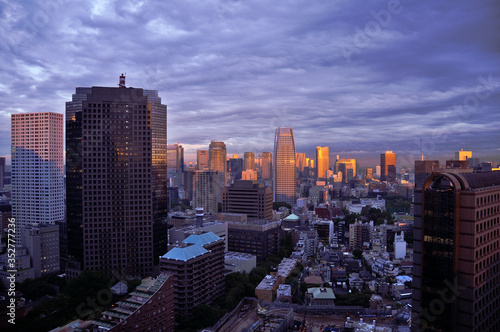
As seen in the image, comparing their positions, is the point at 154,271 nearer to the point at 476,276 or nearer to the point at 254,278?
the point at 254,278

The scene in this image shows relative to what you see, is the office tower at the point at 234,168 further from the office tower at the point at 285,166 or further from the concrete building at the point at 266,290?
the concrete building at the point at 266,290

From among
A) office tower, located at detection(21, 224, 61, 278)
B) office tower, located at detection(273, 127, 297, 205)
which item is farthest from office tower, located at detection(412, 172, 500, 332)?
office tower, located at detection(273, 127, 297, 205)

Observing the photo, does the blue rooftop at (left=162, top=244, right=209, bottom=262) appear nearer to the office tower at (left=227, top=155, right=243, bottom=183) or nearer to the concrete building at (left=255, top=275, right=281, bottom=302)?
the concrete building at (left=255, top=275, right=281, bottom=302)

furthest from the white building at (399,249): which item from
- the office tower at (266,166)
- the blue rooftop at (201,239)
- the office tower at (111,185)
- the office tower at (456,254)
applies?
the office tower at (266,166)

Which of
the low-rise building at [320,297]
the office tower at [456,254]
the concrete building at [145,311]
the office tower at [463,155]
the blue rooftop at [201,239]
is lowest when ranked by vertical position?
the low-rise building at [320,297]

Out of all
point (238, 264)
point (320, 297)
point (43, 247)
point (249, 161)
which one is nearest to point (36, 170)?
point (43, 247)

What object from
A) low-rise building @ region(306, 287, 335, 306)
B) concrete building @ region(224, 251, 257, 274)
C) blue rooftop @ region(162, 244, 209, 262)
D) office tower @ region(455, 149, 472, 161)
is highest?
office tower @ region(455, 149, 472, 161)
